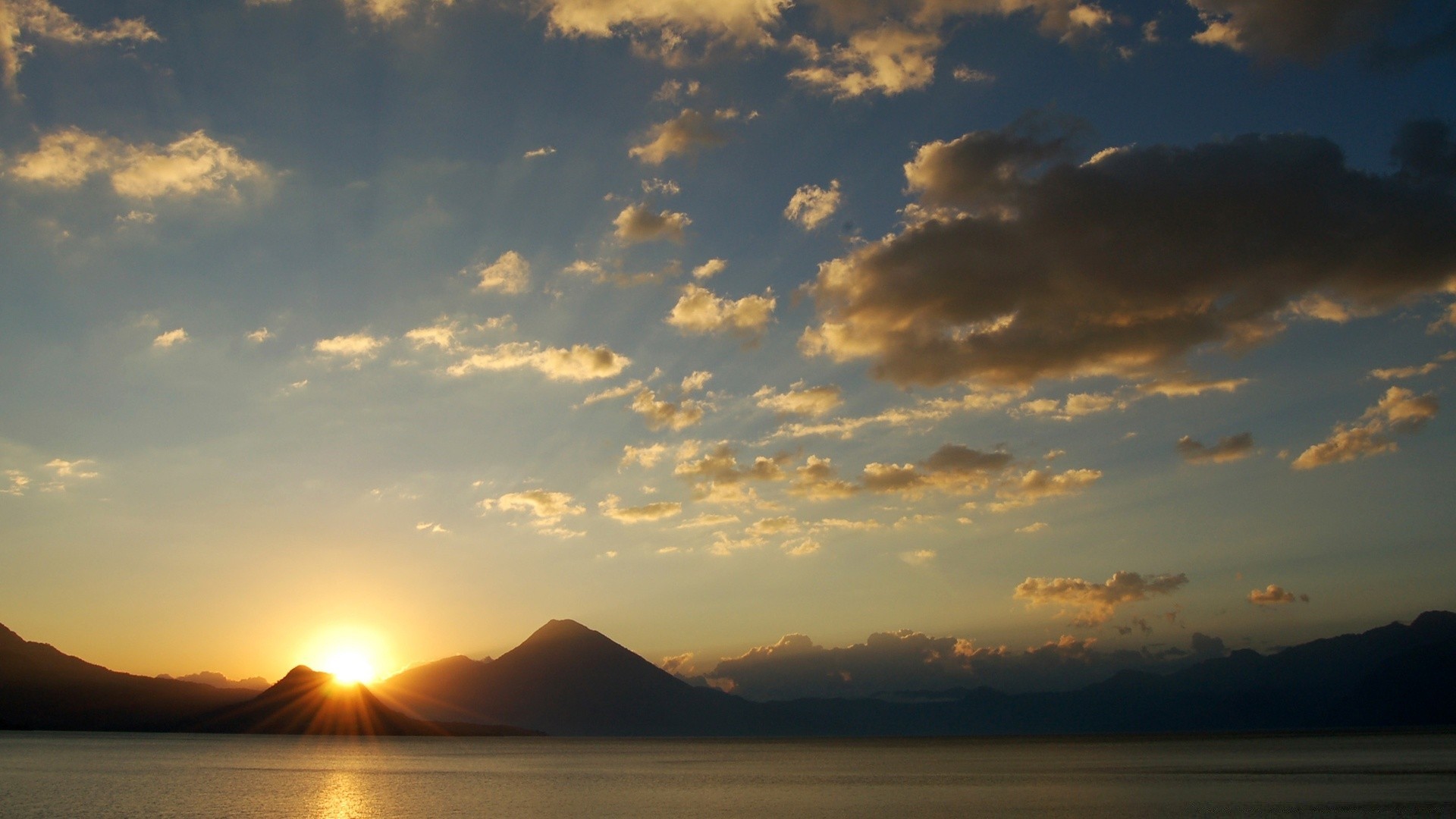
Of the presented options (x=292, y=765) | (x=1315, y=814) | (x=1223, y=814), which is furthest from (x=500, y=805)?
(x=292, y=765)

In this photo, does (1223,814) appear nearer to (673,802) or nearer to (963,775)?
(673,802)

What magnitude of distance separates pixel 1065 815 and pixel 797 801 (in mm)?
29514

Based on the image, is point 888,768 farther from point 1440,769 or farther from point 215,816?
point 215,816

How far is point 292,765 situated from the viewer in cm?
17662

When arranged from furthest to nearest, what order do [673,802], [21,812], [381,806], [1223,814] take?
[673,802] → [381,806] → [1223,814] → [21,812]

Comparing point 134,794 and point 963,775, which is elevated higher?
point 134,794

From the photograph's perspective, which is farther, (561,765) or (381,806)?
(561,765)

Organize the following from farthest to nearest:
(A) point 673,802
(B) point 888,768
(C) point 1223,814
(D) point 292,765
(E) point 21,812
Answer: (B) point 888,768 < (D) point 292,765 < (A) point 673,802 < (C) point 1223,814 < (E) point 21,812

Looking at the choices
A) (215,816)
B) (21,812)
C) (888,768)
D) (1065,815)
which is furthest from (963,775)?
(21,812)

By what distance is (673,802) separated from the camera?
99125 mm

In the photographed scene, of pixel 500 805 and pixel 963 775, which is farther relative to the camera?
pixel 963 775

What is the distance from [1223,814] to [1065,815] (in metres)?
13.4

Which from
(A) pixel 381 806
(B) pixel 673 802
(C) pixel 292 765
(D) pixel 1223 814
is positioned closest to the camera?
(D) pixel 1223 814

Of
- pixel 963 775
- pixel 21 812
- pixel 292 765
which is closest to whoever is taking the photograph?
pixel 21 812
